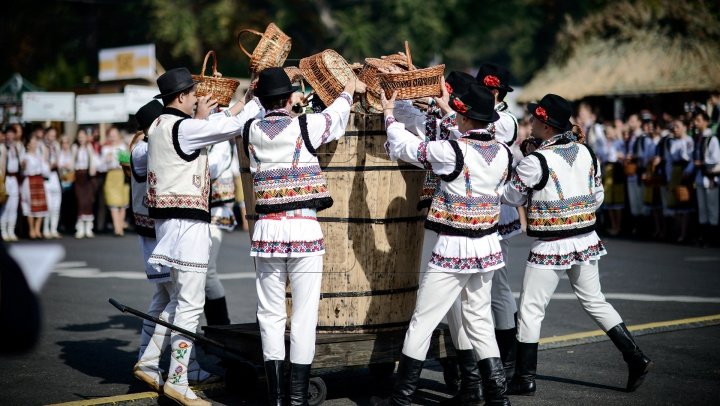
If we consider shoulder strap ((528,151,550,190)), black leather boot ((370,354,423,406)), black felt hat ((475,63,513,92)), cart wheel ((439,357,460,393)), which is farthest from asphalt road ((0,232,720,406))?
black felt hat ((475,63,513,92))

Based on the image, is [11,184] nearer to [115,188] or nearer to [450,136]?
[115,188]

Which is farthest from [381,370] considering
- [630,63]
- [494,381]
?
[630,63]

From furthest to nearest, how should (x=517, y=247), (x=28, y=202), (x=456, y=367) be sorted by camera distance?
(x=28, y=202) < (x=517, y=247) < (x=456, y=367)

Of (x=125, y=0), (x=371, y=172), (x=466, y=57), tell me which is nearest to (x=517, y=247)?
(x=371, y=172)

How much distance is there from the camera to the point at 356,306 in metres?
6.04

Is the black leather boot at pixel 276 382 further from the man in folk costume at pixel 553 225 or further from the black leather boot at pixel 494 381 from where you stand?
the man in folk costume at pixel 553 225

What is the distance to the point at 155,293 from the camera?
6.80 meters

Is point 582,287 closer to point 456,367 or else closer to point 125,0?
point 456,367

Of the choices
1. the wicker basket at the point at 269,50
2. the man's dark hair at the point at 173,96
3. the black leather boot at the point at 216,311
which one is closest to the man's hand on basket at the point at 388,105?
the wicker basket at the point at 269,50

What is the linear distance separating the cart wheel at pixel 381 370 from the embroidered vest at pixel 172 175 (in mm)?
1633

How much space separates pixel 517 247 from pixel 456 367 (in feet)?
26.8

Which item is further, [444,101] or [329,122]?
[444,101]

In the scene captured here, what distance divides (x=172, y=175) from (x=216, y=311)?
6.50ft

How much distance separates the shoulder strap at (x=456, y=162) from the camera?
5566 mm
